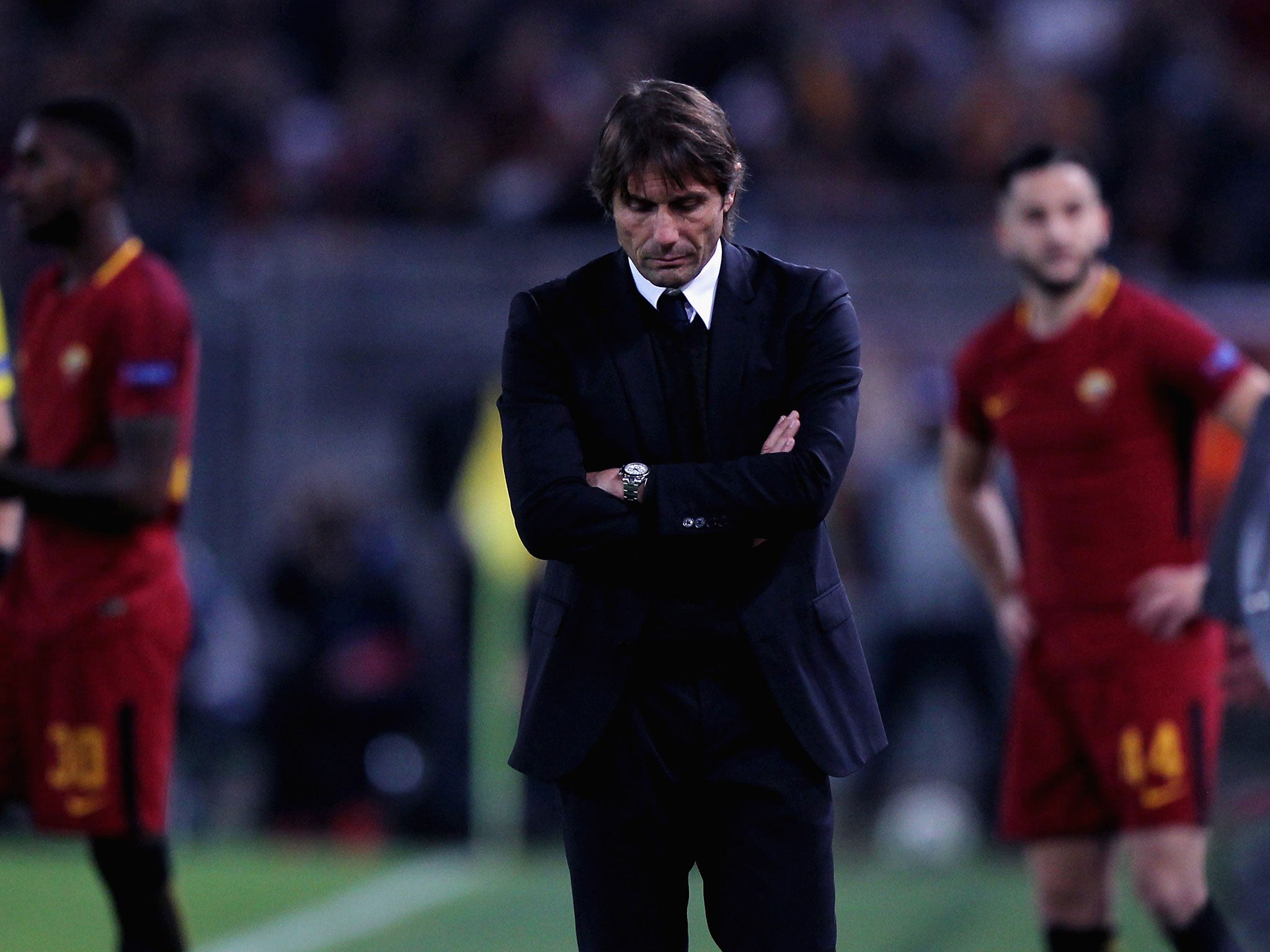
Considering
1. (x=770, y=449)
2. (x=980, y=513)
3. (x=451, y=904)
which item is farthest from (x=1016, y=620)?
(x=451, y=904)

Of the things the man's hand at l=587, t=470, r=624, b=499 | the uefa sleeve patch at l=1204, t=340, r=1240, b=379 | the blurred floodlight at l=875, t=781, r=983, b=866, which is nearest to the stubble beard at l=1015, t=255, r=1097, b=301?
the uefa sleeve patch at l=1204, t=340, r=1240, b=379

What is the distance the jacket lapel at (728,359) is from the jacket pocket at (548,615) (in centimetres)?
38

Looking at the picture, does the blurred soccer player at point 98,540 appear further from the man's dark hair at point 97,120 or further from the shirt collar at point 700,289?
the shirt collar at point 700,289

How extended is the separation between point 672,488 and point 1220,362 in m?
2.11

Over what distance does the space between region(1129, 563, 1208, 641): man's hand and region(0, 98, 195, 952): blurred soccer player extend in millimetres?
2413

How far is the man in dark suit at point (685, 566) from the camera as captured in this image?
10.0 ft

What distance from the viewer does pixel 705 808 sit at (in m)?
3.16

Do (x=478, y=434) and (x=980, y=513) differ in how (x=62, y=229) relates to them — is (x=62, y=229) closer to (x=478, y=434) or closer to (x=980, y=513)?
(x=980, y=513)

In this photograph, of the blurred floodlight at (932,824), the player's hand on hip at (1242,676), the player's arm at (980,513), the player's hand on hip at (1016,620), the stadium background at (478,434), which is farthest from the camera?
the blurred floodlight at (932,824)

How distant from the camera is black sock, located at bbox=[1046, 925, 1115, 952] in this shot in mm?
4656

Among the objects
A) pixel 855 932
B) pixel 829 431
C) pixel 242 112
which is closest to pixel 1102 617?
pixel 829 431

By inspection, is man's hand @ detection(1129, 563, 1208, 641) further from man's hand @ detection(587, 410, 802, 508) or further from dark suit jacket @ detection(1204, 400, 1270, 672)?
man's hand @ detection(587, 410, 802, 508)

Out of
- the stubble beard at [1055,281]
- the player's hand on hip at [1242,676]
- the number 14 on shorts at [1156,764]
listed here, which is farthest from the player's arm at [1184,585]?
the stubble beard at [1055,281]

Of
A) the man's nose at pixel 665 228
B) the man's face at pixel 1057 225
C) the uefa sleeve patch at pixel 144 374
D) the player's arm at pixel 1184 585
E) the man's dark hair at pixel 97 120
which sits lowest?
the player's arm at pixel 1184 585
